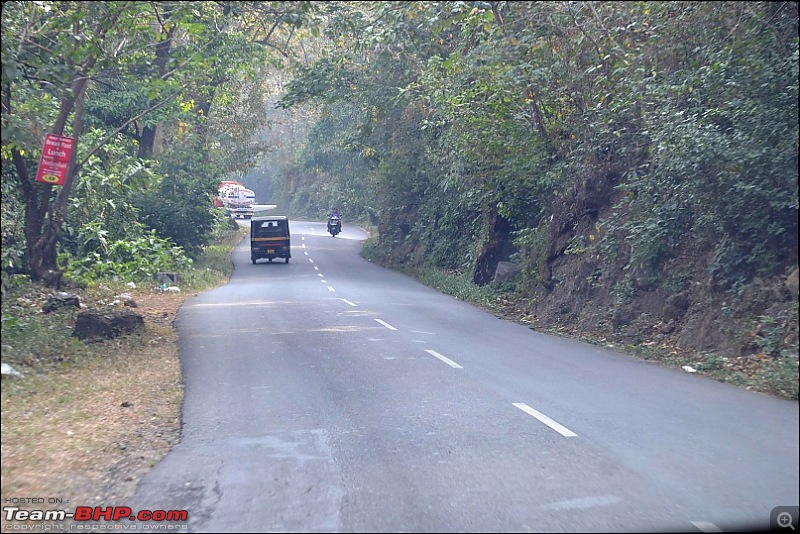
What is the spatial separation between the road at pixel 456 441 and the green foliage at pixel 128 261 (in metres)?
12.5

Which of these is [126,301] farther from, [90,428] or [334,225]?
[334,225]

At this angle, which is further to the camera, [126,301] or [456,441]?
[126,301]

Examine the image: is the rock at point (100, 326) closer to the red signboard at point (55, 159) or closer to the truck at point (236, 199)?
the red signboard at point (55, 159)

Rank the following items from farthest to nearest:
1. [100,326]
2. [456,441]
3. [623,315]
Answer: [623,315] < [100,326] < [456,441]

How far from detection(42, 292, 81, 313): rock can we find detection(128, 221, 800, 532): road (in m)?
2.80

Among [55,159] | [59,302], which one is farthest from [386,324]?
[55,159]

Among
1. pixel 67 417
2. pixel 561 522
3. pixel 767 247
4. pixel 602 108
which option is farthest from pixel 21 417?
pixel 602 108

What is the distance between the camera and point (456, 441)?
820cm

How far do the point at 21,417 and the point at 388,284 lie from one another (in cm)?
2378

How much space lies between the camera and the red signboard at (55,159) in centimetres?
1532

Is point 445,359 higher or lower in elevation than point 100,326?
higher

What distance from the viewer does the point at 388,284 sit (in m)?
32.5

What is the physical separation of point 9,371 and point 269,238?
31.8m

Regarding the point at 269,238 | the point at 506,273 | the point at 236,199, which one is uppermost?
the point at 506,273
